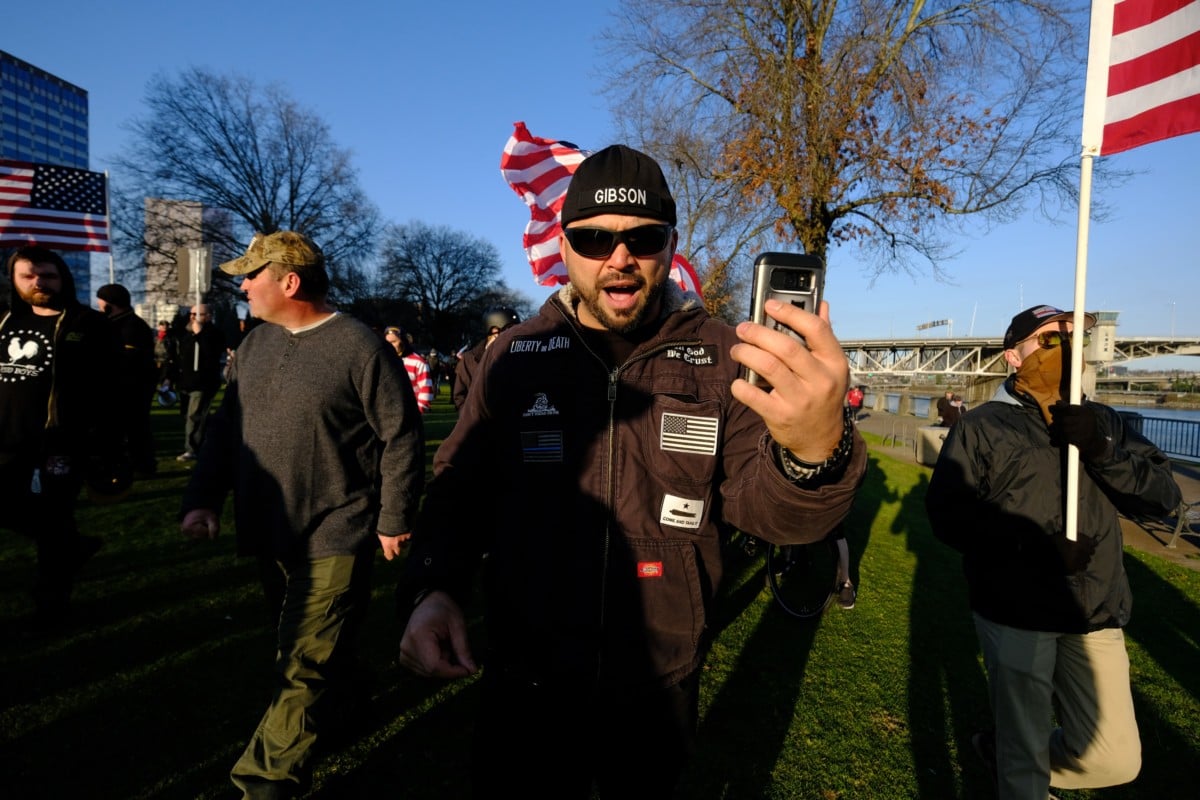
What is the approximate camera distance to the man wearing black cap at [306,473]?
2781 millimetres

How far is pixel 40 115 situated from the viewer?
407 ft

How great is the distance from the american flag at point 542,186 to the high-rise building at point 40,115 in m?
131

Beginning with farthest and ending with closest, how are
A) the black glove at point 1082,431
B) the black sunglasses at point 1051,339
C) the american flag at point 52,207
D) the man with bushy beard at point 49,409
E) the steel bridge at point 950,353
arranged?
1. the steel bridge at point 950,353
2. the american flag at point 52,207
3. the man with bushy beard at point 49,409
4. the black sunglasses at point 1051,339
5. the black glove at point 1082,431

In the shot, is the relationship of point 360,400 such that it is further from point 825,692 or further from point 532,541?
point 825,692

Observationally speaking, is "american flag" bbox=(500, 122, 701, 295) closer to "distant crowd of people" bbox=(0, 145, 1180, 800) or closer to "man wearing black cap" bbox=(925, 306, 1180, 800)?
"distant crowd of people" bbox=(0, 145, 1180, 800)

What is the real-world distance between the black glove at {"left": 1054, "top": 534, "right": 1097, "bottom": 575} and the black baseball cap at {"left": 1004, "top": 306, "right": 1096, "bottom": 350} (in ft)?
3.19

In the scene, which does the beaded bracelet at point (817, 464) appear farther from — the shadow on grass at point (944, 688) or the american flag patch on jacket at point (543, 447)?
the shadow on grass at point (944, 688)

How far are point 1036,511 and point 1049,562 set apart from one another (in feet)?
0.74

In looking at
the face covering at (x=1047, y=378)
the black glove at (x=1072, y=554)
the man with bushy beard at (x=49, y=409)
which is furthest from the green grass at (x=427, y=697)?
the face covering at (x=1047, y=378)

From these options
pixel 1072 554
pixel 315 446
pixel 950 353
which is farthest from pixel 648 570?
pixel 950 353

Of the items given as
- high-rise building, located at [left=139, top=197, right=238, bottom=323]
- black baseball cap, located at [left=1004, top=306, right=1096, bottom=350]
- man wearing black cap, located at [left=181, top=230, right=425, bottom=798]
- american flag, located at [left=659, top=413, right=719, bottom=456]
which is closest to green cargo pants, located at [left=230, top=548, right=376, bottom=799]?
man wearing black cap, located at [left=181, top=230, right=425, bottom=798]

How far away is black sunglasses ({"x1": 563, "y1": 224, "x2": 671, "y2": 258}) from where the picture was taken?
1.77 metres

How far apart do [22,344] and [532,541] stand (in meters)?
4.05

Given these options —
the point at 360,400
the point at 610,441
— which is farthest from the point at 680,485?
the point at 360,400
